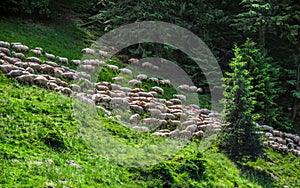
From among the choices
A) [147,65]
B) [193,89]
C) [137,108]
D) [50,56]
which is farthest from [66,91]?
[193,89]

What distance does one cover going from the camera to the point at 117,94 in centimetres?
1647

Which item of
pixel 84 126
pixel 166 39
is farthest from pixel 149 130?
pixel 166 39

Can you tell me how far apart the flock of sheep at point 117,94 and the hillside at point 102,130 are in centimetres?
4

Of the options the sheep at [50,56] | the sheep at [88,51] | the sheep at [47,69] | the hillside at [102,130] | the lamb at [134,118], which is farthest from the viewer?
the sheep at [88,51]

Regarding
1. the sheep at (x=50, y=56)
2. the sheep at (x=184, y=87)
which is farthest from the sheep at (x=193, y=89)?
the sheep at (x=50, y=56)

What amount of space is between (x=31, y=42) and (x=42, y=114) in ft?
27.7

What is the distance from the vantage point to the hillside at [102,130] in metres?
9.78

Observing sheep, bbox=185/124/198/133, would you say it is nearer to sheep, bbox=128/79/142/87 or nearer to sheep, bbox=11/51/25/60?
sheep, bbox=128/79/142/87

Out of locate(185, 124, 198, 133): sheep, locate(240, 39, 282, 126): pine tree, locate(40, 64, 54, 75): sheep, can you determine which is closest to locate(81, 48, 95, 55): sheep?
locate(40, 64, 54, 75): sheep

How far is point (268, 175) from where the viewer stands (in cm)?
1487

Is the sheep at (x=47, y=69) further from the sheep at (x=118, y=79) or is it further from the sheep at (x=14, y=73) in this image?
the sheep at (x=118, y=79)

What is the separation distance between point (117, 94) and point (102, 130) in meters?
3.54

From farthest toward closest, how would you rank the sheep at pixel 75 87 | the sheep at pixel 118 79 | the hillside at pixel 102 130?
the sheep at pixel 118 79 < the sheep at pixel 75 87 < the hillside at pixel 102 130

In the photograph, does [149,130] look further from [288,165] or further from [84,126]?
[288,165]
